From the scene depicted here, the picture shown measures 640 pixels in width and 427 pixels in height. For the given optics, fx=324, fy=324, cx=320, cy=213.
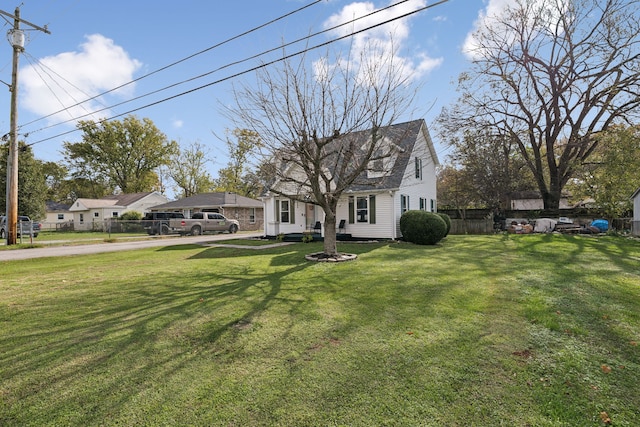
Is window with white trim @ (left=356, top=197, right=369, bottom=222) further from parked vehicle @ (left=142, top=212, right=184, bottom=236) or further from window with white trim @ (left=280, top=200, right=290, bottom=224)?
parked vehicle @ (left=142, top=212, right=184, bottom=236)

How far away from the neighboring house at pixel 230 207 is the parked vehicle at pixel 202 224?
3.40 meters

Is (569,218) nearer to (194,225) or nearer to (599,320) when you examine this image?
(599,320)

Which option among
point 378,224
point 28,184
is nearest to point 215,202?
point 28,184

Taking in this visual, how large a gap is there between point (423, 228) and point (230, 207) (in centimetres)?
2035

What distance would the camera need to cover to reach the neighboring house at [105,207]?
3747cm

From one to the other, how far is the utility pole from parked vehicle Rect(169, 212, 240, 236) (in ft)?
27.5

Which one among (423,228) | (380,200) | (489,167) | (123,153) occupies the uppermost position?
(123,153)

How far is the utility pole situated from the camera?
14586 mm

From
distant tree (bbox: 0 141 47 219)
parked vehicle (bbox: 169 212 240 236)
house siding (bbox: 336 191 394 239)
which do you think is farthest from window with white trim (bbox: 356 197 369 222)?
distant tree (bbox: 0 141 47 219)

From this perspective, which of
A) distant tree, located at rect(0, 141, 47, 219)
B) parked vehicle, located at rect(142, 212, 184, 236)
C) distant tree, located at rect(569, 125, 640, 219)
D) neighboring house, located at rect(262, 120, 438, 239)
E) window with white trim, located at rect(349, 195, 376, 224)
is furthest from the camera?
distant tree, located at rect(0, 141, 47, 219)

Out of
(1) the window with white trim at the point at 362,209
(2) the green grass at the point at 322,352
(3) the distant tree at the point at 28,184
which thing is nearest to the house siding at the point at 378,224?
(1) the window with white trim at the point at 362,209

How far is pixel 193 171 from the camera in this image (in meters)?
44.6

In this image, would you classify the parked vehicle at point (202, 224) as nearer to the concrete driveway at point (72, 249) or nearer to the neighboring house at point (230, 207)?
the neighboring house at point (230, 207)

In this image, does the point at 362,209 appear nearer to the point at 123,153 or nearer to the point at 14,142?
the point at 14,142
